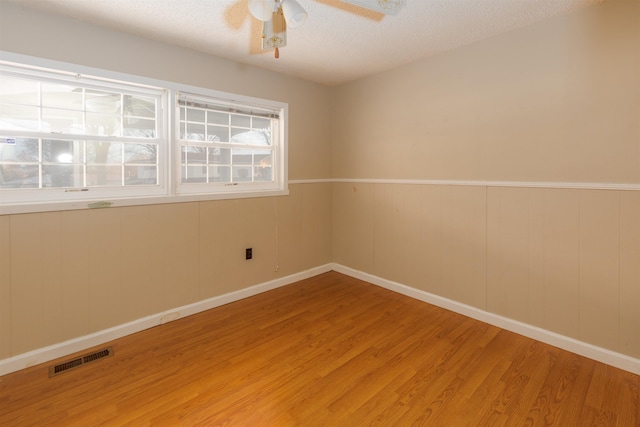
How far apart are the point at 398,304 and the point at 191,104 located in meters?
2.67

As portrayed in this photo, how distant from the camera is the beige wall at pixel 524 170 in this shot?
2.06 meters

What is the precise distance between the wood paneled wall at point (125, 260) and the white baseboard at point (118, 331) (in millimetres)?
41

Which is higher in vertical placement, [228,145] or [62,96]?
[62,96]

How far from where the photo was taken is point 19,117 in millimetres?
2111

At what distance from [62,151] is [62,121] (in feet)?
0.69

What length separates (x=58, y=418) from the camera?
5.51ft

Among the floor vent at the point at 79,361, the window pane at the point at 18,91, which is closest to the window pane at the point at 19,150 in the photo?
the window pane at the point at 18,91

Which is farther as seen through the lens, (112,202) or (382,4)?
(112,202)

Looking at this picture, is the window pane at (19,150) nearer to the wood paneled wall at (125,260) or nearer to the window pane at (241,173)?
the wood paneled wall at (125,260)

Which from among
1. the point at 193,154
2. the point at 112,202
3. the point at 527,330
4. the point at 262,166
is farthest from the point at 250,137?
the point at 527,330

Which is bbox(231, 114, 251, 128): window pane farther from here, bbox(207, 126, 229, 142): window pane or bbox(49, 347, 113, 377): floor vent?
bbox(49, 347, 113, 377): floor vent

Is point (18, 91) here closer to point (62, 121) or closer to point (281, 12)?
point (62, 121)

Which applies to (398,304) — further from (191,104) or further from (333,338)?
(191,104)

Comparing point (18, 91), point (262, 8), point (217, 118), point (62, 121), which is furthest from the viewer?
point (217, 118)
